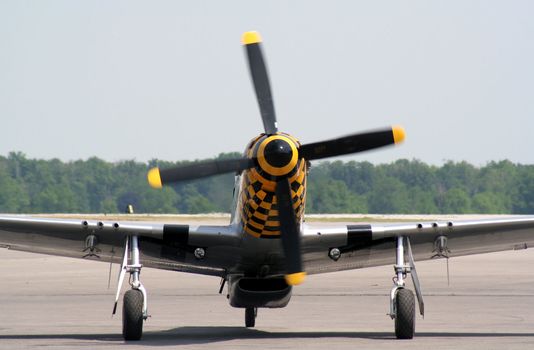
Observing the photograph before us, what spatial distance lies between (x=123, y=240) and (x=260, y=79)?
4.32 metres

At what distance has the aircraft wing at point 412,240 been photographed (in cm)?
2147

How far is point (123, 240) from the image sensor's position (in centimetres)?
2198

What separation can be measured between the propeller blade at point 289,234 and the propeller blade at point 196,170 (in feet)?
2.24

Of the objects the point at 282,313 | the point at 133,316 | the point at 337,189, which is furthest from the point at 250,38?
the point at 337,189

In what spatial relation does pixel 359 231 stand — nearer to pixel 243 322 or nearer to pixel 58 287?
pixel 243 322

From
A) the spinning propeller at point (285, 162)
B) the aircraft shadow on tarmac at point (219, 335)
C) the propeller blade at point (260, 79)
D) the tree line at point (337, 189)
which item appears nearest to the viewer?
the spinning propeller at point (285, 162)

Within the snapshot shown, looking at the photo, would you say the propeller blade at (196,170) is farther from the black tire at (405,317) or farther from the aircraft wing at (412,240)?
the black tire at (405,317)

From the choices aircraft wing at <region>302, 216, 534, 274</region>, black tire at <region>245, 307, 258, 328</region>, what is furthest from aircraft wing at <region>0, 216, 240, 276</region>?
aircraft wing at <region>302, 216, 534, 274</region>

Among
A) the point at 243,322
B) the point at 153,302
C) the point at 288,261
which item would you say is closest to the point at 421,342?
the point at 288,261

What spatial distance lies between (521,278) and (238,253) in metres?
24.4

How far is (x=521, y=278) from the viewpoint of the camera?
4325cm

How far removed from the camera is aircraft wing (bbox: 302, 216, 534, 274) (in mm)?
21469

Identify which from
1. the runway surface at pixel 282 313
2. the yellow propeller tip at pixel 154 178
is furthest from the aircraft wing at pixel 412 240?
the yellow propeller tip at pixel 154 178

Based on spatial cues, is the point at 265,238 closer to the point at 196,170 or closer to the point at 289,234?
the point at 289,234
